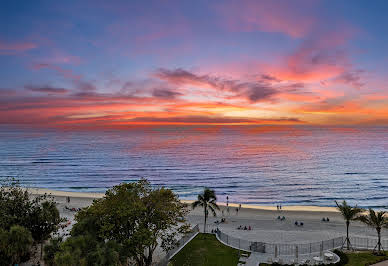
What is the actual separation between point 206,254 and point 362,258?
1562 centimetres

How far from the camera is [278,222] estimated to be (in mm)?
48594

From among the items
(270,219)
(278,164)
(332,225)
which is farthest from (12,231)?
(278,164)

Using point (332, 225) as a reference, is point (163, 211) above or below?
above

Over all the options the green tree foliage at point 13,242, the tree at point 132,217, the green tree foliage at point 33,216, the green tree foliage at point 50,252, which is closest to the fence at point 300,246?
the tree at point 132,217

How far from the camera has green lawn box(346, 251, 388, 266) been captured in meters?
27.3

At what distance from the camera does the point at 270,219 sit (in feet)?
167

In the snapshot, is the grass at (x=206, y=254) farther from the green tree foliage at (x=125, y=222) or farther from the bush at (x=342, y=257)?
the bush at (x=342, y=257)

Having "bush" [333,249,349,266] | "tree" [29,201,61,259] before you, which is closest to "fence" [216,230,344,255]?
"bush" [333,249,349,266]

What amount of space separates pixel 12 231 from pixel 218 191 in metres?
59.8

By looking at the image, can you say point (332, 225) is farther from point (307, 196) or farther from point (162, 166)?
point (162, 166)

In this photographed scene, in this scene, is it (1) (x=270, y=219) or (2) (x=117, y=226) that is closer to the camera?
(2) (x=117, y=226)

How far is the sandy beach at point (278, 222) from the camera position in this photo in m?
39.8

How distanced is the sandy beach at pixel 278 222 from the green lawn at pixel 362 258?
311 inches

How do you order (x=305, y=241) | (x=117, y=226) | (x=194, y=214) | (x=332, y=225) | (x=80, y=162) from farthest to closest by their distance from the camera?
(x=80, y=162)
(x=194, y=214)
(x=332, y=225)
(x=305, y=241)
(x=117, y=226)
